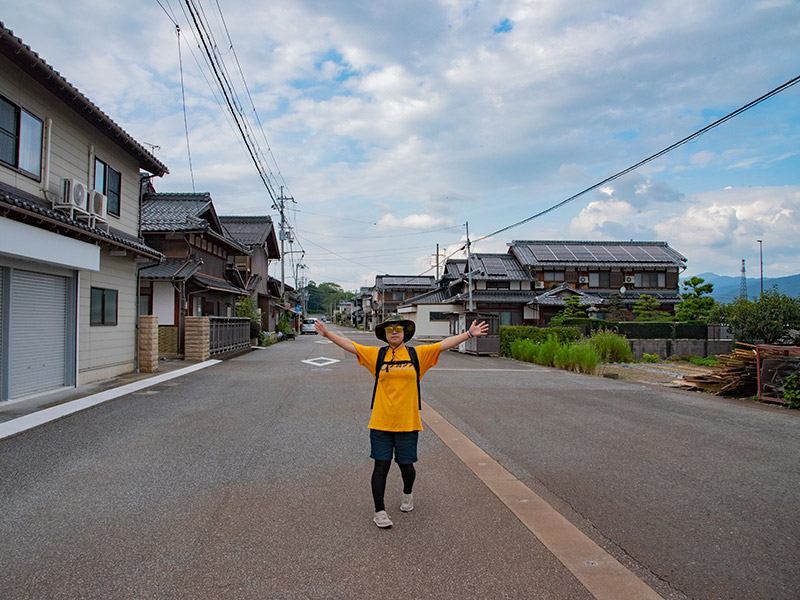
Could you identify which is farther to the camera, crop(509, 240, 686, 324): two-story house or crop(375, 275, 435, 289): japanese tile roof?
crop(375, 275, 435, 289): japanese tile roof

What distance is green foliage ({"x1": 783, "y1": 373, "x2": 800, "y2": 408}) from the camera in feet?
30.8

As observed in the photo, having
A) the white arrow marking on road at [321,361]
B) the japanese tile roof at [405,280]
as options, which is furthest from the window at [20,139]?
the japanese tile roof at [405,280]

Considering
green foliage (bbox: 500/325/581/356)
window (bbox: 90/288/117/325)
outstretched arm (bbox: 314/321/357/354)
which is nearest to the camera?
outstretched arm (bbox: 314/321/357/354)

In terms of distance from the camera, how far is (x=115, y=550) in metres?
3.36

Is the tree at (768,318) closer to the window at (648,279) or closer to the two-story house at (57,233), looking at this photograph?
the two-story house at (57,233)

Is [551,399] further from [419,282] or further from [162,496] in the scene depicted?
[419,282]

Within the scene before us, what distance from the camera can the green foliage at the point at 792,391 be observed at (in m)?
9.40

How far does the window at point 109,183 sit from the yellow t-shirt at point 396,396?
416 inches

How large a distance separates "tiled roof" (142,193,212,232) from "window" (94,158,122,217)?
18.4ft

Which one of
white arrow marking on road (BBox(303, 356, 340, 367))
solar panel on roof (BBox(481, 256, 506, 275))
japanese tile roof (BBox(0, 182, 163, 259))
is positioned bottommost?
white arrow marking on road (BBox(303, 356, 340, 367))

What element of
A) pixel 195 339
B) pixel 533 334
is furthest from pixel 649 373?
pixel 195 339

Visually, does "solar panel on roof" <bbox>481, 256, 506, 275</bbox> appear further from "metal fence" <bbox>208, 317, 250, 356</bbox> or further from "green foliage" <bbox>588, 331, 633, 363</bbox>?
"metal fence" <bbox>208, 317, 250, 356</bbox>

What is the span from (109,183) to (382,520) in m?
12.0

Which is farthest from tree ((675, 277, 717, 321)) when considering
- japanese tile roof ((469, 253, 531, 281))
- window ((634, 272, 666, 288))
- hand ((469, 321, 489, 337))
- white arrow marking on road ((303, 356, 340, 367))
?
hand ((469, 321, 489, 337))
